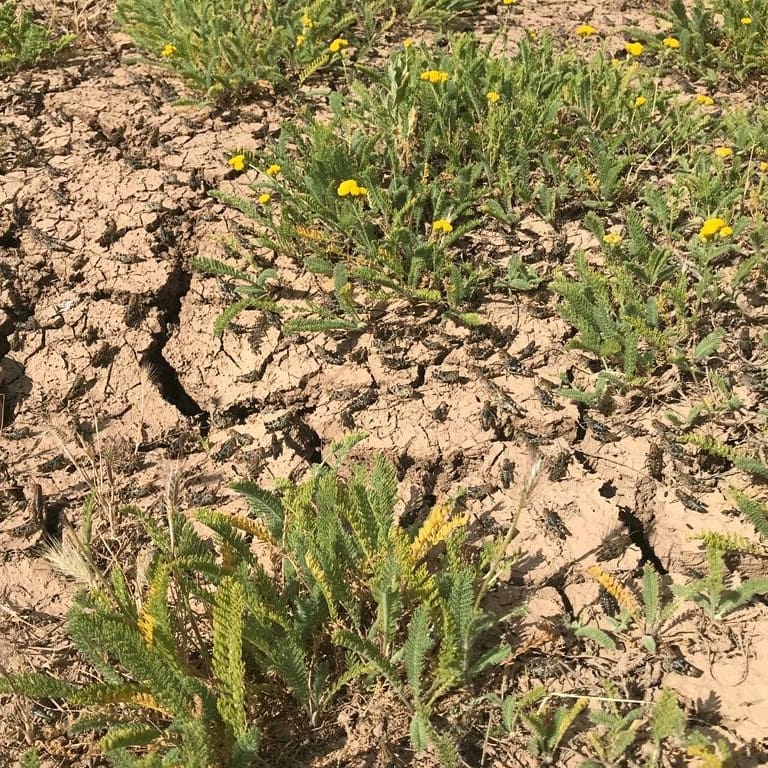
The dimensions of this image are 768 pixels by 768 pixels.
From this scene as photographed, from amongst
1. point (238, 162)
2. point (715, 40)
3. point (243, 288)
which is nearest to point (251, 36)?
point (238, 162)

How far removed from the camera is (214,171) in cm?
402

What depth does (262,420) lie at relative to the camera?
9.87 feet

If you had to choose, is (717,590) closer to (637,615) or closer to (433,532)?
(637,615)

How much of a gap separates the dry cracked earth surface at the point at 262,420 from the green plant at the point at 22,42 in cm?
74

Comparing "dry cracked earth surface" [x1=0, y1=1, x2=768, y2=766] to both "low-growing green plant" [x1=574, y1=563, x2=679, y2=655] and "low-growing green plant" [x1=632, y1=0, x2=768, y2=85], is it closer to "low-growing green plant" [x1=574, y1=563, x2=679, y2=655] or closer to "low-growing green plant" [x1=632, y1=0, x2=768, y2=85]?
"low-growing green plant" [x1=574, y1=563, x2=679, y2=655]

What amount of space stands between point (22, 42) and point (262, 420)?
3423 millimetres

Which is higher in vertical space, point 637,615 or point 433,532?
point 433,532

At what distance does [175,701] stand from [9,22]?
15.2ft

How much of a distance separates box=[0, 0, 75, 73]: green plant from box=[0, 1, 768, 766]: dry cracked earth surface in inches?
29.3

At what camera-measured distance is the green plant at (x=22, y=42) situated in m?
4.67

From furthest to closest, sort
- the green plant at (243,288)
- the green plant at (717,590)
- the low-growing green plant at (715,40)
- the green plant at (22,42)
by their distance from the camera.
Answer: the green plant at (22,42) < the low-growing green plant at (715,40) < the green plant at (243,288) < the green plant at (717,590)

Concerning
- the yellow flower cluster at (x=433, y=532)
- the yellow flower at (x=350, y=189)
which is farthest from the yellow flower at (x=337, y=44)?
the yellow flower cluster at (x=433, y=532)

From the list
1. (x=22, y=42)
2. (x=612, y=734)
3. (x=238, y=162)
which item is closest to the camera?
(x=612, y=734)

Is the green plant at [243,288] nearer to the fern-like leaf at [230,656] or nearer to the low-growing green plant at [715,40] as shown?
the fern-like leaf at [230,656]
